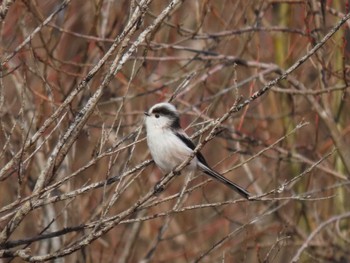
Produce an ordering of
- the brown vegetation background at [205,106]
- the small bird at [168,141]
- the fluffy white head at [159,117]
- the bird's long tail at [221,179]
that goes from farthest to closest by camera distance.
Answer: the brown vegetation background at [205,106], the fluffy white head at [159,117], the small bird at [168,141], the bird's long tail at [221,179]

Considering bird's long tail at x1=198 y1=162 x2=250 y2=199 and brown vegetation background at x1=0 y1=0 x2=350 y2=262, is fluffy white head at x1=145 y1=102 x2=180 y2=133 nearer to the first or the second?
brown vegetation background at x1=0 y1=0 x2=350 y2=262

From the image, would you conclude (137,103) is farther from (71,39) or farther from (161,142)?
(161,142)

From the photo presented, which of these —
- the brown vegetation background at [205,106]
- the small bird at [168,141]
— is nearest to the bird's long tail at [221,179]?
the small bird at [168,141]

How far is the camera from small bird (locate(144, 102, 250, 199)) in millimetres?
4805

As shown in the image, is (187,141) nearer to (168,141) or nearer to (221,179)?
(168,141)

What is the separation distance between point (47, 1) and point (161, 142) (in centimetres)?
292

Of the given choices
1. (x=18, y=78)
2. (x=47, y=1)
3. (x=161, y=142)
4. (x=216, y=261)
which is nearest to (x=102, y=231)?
(x=161, y=142)

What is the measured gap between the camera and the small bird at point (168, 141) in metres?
4.80

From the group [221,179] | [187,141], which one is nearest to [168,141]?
[187,141]

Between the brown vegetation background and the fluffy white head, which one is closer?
the fluffy white head

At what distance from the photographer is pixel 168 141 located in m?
4.86

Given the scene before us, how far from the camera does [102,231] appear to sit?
135 inches

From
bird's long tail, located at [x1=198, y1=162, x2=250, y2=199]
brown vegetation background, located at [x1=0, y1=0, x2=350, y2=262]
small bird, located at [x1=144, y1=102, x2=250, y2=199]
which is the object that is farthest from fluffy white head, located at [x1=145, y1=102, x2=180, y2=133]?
bird's long tail, located at [x1=198, y1=162, x2=250, y2=199]

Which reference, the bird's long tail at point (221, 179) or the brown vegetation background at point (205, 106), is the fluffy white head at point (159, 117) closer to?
the brown vegetation background at point (205, 106)
